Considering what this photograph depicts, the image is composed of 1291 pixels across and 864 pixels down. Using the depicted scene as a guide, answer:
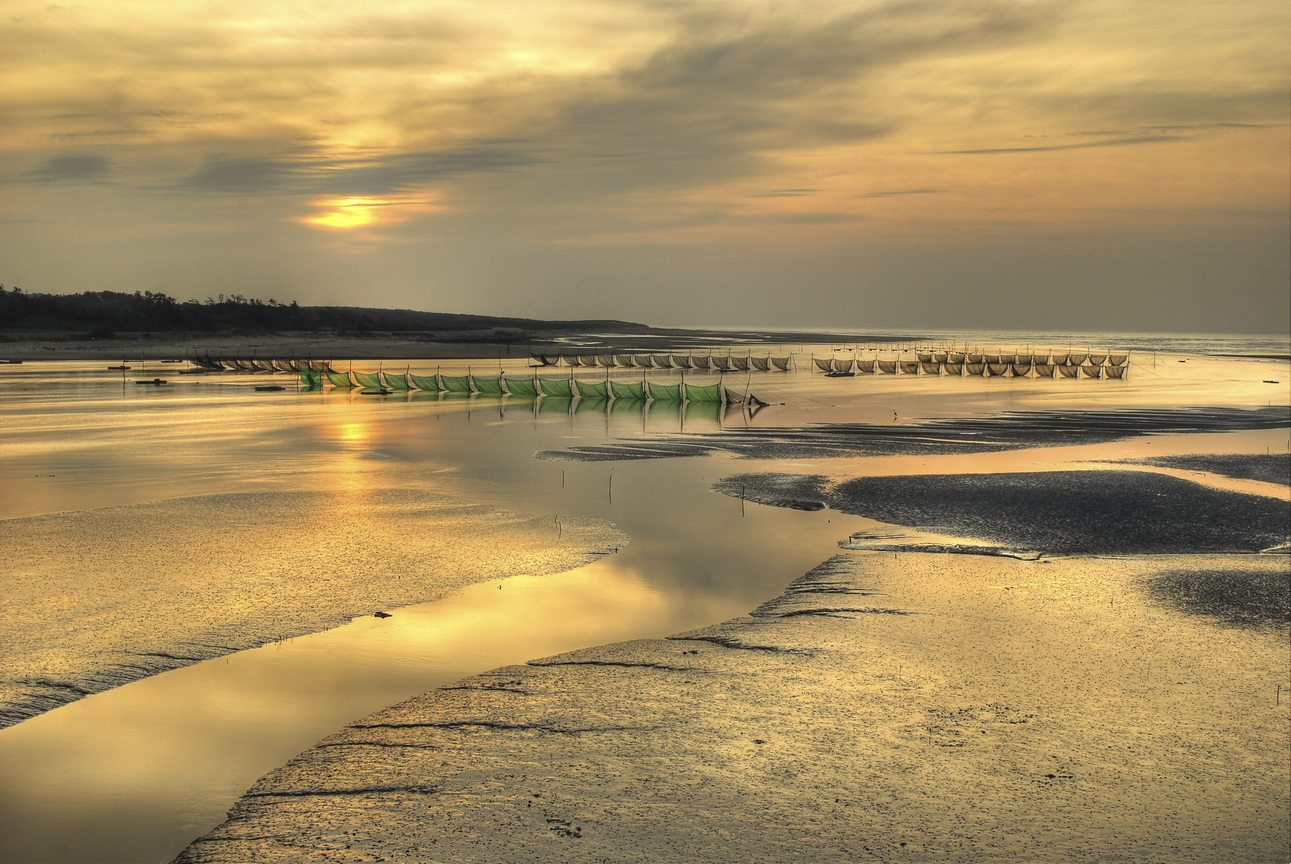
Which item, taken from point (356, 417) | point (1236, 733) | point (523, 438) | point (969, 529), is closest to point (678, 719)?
point (1236, 733)

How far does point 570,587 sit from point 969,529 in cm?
737

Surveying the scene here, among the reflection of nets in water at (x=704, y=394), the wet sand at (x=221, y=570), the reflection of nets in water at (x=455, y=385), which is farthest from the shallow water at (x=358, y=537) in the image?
the reflection of nets in water at (x=455, y=385)

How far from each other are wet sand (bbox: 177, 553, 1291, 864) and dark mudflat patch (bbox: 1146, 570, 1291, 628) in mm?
346

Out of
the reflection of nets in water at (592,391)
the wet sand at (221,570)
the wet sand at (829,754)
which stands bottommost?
the wet sand at (829,754)

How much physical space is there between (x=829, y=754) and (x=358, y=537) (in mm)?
10269

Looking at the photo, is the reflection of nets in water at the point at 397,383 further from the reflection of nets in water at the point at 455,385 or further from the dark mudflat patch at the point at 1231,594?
the dark mudflat patch at the point at 1231,594

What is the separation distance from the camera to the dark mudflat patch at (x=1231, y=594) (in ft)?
37.7

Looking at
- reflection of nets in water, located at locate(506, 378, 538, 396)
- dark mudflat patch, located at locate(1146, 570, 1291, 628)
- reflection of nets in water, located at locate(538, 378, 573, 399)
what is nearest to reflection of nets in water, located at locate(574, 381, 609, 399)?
reflection of nets in water, located at locate(538, 378, 573, 399)

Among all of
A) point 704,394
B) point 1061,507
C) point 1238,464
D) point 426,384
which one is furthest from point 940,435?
point 426,384

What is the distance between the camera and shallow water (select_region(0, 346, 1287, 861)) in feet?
24.4

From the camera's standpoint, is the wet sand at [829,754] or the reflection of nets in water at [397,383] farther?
the reflection of nets in water at [397,383]

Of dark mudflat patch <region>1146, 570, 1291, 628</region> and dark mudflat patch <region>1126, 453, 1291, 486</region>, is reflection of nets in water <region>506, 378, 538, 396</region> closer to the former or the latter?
dark mudflat patch <region>1126, 453, 1291, 486</region>

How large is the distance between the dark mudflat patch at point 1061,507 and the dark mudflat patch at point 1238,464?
2232mm

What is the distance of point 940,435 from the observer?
33156 mm
